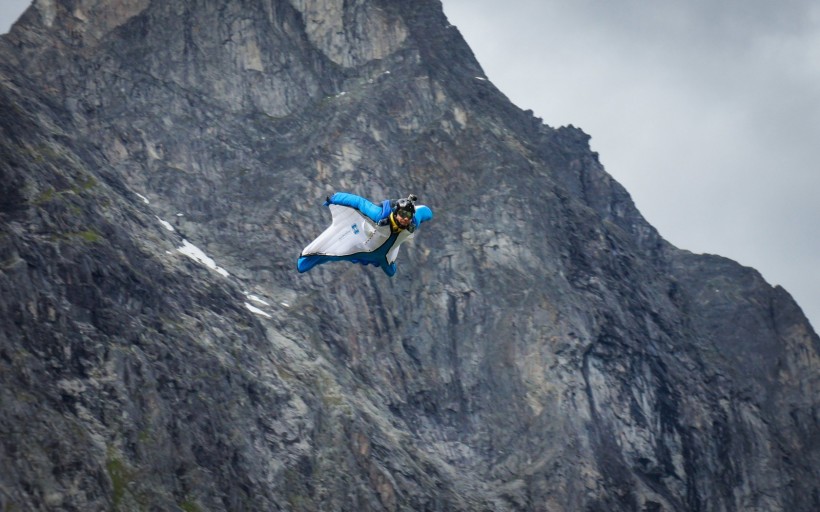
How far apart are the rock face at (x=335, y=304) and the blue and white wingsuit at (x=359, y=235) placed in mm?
25106

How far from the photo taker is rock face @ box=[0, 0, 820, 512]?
116 m

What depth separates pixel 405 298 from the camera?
146 m

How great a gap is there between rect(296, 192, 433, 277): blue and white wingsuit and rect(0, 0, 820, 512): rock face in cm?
2511

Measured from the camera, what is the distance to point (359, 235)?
92750 millimetres

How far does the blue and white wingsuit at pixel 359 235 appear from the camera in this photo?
89750 millimetres

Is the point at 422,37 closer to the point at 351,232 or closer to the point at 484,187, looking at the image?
the point at 484,187

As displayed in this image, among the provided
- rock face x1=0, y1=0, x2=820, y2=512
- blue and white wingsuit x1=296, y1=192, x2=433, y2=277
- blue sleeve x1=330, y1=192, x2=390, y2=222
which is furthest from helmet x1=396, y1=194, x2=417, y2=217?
rock face x1=0, y1=0, x2=820, y2=512

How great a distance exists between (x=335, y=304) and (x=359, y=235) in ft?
164

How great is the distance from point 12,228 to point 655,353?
63501mm

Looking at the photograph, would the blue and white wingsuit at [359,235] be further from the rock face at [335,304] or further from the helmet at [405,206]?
the rock face at [335,304]

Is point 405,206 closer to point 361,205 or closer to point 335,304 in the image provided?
point 361,205

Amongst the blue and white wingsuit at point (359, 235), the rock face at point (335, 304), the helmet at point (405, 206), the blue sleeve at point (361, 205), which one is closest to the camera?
the helmet at point (405, 206)

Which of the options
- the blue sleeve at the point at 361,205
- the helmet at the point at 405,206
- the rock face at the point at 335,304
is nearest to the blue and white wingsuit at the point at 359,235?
the blue sleeve at the point at 361,205

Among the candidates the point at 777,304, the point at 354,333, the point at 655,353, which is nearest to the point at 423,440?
the point at 354,333
